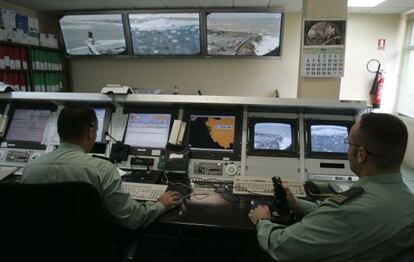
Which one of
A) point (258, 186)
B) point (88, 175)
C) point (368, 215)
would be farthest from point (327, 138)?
point (88, 175)

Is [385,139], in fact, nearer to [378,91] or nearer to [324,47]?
[324,47]

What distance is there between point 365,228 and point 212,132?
4.05 feet

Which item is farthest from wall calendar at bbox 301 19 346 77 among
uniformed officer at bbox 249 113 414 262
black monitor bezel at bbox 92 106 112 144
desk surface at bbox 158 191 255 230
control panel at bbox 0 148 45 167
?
control panel at bbox 0 148 45 167

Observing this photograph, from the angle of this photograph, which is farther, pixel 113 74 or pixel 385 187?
pixel 113 74

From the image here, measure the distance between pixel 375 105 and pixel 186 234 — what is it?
366cm

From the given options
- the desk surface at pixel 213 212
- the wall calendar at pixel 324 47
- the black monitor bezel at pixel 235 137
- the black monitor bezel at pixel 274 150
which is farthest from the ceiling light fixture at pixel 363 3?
the desk surface at pixel 213 212

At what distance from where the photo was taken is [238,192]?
1706 millimetres

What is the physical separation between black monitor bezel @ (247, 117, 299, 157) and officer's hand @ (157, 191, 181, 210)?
612 millimetres

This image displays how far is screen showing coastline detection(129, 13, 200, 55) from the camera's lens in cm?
438

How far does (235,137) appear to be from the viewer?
199 cm

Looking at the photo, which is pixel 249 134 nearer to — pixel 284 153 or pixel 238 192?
pixel 284 153

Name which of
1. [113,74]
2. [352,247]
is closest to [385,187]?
[352,247]

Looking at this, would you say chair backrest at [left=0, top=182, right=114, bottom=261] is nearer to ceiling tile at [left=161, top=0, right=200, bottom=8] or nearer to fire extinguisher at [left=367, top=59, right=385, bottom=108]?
ceiling tile at [left=161, top=0, right=200, bottom=8]

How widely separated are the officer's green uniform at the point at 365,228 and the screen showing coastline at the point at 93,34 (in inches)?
170
